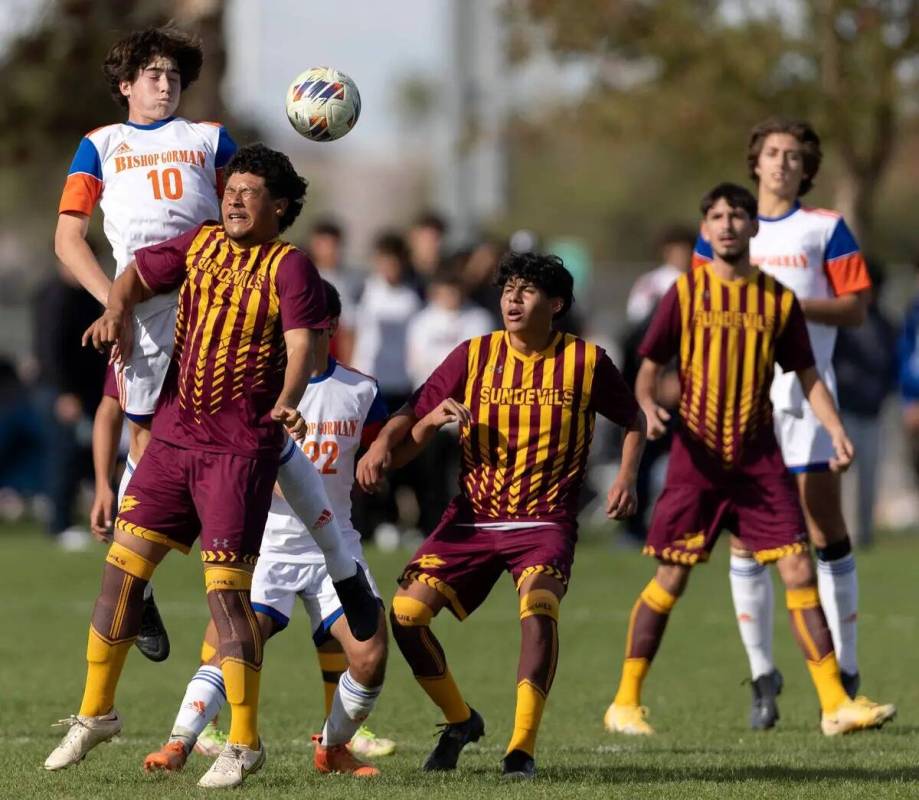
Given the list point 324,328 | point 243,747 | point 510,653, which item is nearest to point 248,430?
point 324,328

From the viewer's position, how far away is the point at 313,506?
729 centimetres

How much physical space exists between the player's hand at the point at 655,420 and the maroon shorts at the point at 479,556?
103 cm

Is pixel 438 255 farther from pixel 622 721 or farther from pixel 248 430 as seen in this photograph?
pixel 248 430

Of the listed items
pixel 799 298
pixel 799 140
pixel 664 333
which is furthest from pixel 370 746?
pixel 799 140

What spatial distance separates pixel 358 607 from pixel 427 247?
31.4 ft

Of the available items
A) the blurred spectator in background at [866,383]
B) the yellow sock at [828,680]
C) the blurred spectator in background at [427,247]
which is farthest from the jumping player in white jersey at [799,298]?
the blurred spectator in background at [427,247]

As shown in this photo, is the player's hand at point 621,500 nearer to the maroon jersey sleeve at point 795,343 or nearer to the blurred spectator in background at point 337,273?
the maroon jersey sleeve at point 795,343

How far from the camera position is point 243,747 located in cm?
688

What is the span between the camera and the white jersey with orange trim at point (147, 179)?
7.64 metres

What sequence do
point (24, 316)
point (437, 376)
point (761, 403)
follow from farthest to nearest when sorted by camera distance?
1. point (24, 316)
2. point (761, 403)
3. point (437, 376)

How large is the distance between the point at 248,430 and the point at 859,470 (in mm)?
10631

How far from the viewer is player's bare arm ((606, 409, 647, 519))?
24.0 ft

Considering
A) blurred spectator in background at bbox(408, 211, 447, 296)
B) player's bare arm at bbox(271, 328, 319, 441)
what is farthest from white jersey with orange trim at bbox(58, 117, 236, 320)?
blurred spectator in background at bbox(408, 211, 447, 296)

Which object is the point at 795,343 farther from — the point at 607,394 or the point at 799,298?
the point at 607,394
